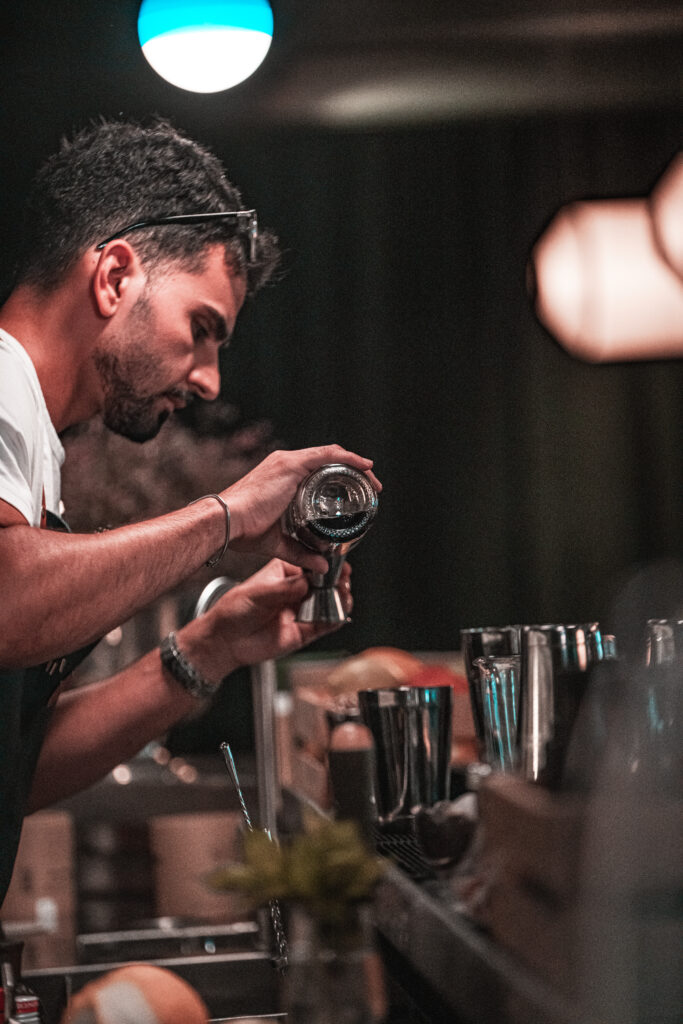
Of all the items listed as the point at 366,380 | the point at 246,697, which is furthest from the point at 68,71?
the point at 246,697

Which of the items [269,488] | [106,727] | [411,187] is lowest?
[106,727]

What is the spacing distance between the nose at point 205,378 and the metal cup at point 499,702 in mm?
444

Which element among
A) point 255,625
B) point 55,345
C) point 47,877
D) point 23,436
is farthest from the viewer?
point 47,877

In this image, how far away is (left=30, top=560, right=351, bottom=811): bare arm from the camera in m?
1.38

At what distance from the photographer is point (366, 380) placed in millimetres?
1399

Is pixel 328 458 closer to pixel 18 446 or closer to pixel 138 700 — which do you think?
pixel 18 446

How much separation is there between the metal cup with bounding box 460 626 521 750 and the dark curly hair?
486mm

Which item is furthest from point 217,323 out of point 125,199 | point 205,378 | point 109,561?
point 109,561

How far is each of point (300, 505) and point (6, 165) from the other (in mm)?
551

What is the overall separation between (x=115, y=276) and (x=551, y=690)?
0.69m

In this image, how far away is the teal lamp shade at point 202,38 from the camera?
4.26ft

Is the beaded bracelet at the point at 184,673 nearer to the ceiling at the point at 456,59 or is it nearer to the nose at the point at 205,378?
the nose at the point at 205,378

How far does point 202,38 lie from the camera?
4.29 feet

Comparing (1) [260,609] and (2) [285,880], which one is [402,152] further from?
(2) [285,880]
